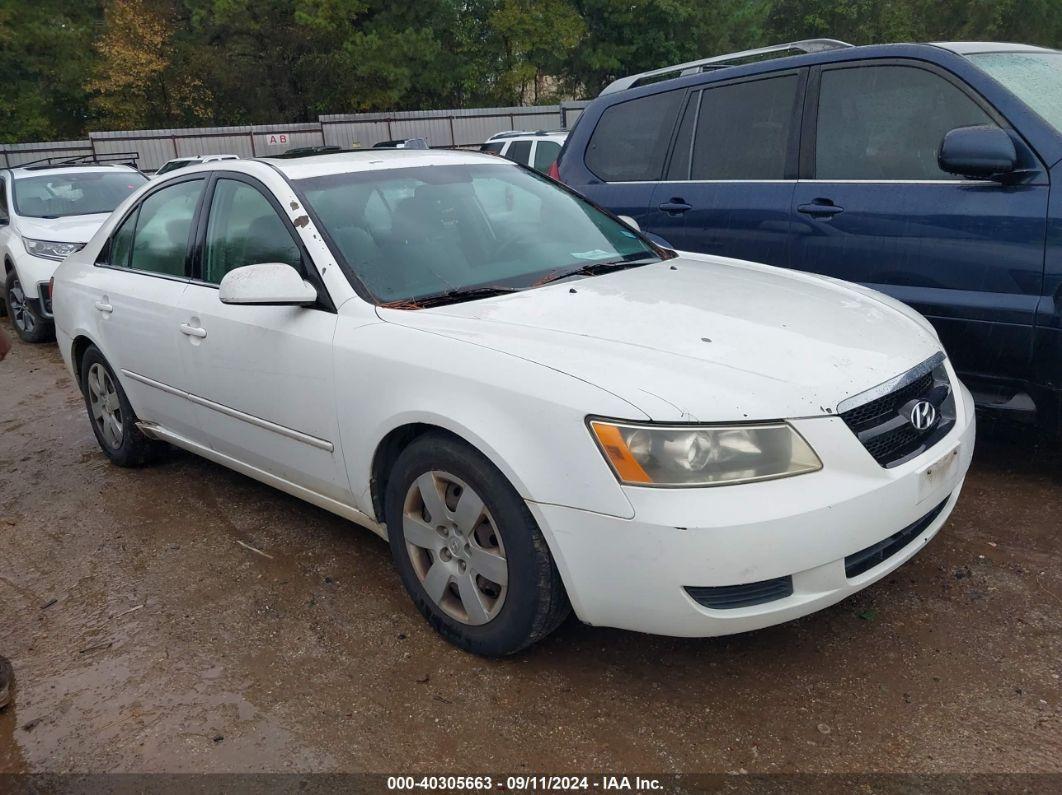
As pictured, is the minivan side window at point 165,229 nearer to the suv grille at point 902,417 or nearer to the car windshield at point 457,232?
the car windshield at point 457,232

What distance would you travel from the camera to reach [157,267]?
4.20 metres

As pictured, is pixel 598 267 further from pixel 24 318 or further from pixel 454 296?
pixel 24 318

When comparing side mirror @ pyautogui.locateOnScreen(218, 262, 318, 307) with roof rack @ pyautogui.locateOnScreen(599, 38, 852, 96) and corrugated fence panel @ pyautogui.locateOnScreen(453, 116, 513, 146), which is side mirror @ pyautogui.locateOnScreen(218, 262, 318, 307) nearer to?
roof rack @ pyautogui.locateOnScreen(599, 38, 852, 96)

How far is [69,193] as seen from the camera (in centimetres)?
942

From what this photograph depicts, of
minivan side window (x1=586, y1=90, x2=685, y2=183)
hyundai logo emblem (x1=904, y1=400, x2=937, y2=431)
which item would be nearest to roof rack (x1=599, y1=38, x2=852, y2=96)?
minivan side window (x1=586, y1=90, x2=685, y2=183)

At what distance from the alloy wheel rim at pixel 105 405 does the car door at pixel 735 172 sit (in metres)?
3.08

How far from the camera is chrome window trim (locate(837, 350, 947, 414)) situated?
2.49 m

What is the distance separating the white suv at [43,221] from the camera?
331 inches

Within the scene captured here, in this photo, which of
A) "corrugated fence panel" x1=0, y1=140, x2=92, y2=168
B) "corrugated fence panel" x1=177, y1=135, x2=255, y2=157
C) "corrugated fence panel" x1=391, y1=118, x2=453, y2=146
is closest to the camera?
"corrugated fence panel" x1=0, y1=140, x2=92, y2=168

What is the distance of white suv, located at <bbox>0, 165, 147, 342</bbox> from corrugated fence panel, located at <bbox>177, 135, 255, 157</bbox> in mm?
18726

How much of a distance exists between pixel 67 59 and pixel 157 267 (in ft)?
123

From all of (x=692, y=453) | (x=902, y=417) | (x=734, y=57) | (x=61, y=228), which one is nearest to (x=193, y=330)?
(x=692, y=453)

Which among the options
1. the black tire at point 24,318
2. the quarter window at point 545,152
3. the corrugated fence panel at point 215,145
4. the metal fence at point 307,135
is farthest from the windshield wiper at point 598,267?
the corrugated fence panel at point 215,145

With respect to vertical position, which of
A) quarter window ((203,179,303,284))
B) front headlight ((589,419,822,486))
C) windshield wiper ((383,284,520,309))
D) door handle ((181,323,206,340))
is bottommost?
front headlight ((589,419,822,486))
